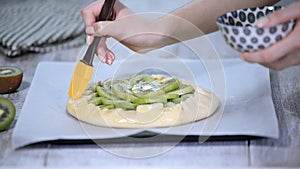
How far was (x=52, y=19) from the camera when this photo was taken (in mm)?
2072

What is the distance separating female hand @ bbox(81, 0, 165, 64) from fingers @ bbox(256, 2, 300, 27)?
44 cm

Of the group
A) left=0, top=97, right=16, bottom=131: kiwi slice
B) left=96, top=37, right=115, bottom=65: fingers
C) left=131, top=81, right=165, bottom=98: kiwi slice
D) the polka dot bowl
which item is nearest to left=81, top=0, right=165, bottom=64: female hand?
left=96, top=37, right=115, bottom=65: fingers

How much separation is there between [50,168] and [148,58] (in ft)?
1.86

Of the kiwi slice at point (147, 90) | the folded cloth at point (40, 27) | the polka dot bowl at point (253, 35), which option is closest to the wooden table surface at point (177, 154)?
the kiwi slice at point (147, 90)

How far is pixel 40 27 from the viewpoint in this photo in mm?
2004

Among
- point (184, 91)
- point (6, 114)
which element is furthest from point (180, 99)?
point (6, 114)

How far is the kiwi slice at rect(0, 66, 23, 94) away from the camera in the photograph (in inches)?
59.0

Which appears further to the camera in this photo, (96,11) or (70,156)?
(96,11)

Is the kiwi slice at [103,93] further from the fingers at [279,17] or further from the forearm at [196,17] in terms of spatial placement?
the fingers at [279,17]

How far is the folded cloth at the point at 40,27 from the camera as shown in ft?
6.14

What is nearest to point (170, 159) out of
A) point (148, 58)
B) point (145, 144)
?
point (145, 144)

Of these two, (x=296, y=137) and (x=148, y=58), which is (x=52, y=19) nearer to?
(x=148, y=58)

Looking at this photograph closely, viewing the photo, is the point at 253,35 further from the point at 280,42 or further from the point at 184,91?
the point at 184,91

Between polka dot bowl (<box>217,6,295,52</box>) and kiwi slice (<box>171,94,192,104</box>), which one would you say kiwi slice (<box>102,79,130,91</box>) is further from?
polka dot bowl (<box>217,6,295,52</box>)
